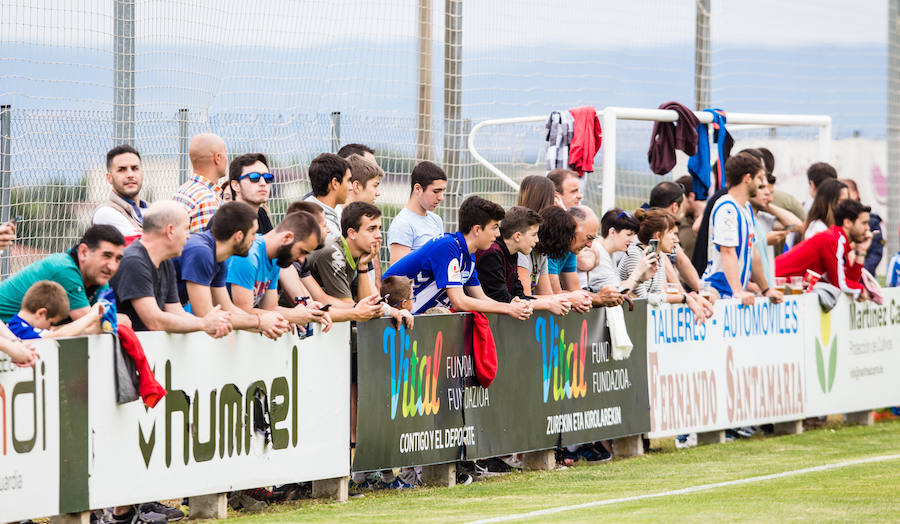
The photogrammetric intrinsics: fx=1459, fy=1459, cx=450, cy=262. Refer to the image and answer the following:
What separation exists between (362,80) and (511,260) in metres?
2.89

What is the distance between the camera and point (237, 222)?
8305mm

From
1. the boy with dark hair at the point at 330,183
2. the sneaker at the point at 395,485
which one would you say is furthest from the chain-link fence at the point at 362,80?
the sneaker at the point at 395,485

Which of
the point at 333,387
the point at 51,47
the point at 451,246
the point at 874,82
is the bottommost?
the point at 333,387

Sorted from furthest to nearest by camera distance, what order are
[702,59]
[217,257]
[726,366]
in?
1. [702,59]
2. [726,366]
3. [217,257]

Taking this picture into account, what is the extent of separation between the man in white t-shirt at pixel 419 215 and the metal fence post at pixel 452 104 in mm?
2657

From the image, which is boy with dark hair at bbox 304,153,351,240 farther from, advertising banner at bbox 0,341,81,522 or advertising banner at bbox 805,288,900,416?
advertising banner at bbox 805,288,900,416

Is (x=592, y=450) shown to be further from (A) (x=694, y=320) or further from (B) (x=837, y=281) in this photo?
(B) (x=837, y=281)

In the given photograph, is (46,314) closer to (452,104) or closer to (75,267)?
(75,267)

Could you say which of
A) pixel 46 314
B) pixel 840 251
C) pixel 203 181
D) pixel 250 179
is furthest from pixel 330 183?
pixel 840 251

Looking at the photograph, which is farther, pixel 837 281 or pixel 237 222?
pixel 837 281

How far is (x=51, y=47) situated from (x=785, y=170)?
44.5ft

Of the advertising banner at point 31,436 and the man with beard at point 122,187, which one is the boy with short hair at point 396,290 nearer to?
the man with beard at point 122,187

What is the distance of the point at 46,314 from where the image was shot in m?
7.68

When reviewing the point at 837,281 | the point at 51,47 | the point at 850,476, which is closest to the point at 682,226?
the point at 837,281
